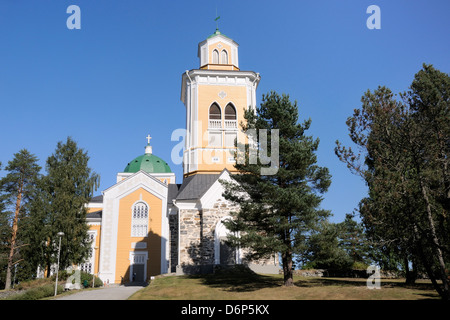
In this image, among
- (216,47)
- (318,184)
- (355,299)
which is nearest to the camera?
(355,299)

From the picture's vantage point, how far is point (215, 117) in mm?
32062

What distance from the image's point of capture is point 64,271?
25.5m

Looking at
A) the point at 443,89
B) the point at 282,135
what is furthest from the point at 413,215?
the point at 443,89

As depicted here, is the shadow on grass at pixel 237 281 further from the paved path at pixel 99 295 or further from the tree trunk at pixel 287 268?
the paved path at pixel 99 295

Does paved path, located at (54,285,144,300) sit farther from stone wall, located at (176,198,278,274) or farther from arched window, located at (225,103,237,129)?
arched window, located at (225,103,237,129)

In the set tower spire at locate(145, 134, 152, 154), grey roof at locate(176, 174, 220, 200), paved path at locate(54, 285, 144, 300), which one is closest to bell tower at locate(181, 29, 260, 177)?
grey roof at locate(176, 174, 220, 200)

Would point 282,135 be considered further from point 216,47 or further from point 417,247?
point 216,47

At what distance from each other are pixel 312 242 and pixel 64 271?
18.1 meters

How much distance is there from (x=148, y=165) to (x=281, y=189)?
102 ft

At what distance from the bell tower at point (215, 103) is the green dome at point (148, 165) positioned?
1382 centimetres

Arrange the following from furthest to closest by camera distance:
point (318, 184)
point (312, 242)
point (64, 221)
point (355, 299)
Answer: point (64, 221), point (318, 184), point (312, 242), point (355, 299)

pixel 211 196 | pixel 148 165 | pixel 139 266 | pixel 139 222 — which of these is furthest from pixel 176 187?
pixel 148 165

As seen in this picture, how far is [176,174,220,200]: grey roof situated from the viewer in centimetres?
2648

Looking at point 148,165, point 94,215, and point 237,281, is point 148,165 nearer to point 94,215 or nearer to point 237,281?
point 94,215
